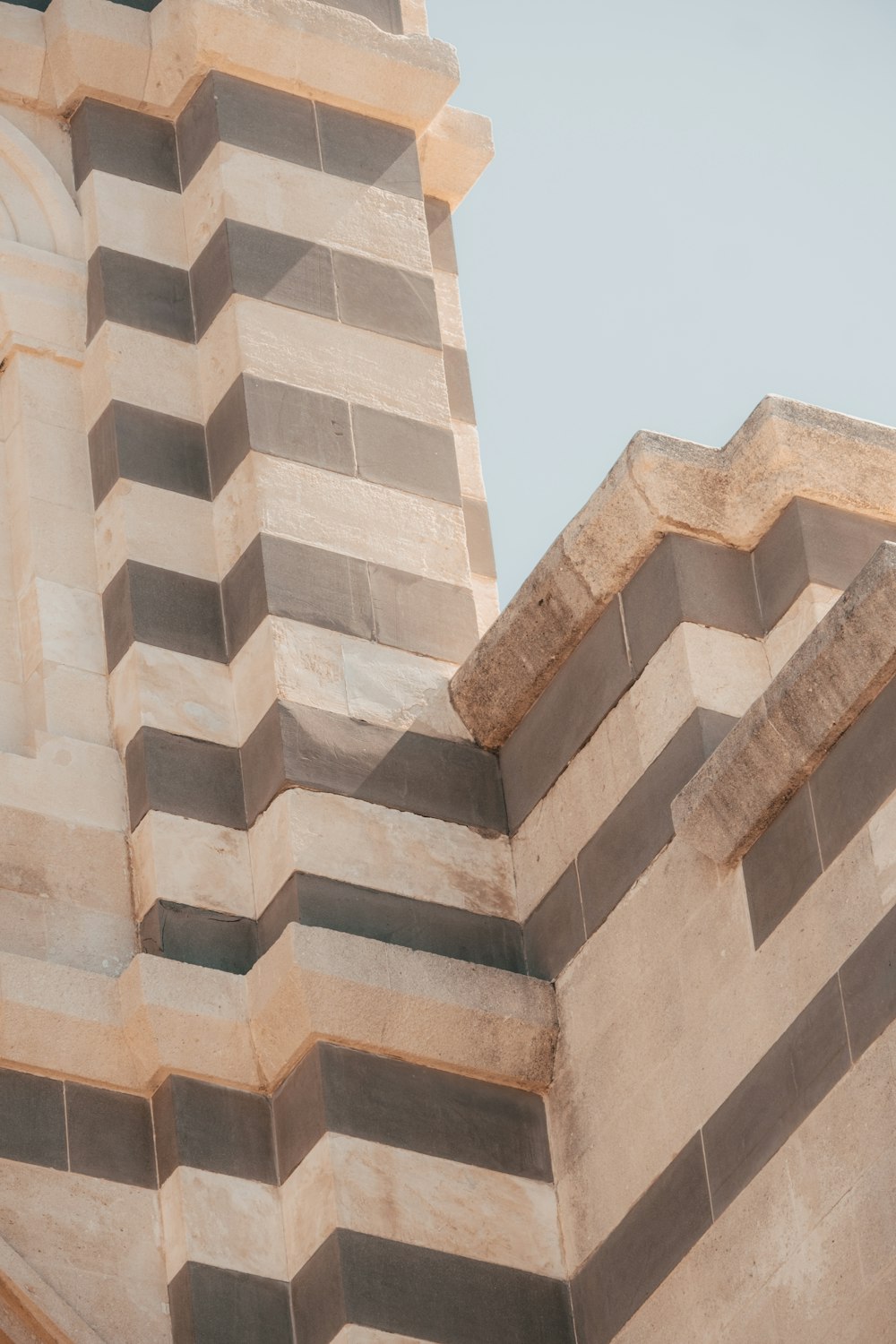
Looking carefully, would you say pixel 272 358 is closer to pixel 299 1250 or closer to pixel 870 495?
pixel 870 495

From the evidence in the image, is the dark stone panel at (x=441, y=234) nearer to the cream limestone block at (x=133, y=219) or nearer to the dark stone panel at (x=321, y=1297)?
the cream limestone block at (x=133, y=219)

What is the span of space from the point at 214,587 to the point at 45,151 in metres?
1.88

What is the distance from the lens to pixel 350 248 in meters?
8.69

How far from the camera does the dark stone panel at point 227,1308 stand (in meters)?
6.50

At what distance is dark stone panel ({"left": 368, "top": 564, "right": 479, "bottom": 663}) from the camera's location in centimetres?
789

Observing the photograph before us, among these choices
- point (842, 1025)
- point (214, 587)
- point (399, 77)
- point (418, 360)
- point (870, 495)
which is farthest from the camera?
point (399, 77)

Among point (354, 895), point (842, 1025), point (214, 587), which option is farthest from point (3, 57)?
point (842, 1025)

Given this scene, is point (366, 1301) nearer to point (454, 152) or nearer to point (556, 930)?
point (556, 930)

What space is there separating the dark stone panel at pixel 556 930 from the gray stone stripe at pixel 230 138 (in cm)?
279

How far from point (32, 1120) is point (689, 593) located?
7.23 ft

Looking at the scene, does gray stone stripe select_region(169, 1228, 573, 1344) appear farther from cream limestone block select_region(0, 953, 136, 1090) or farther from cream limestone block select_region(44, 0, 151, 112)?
cream limestone block select_region(44, 0, 151, 112)

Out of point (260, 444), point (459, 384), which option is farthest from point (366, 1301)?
point (459, 384)

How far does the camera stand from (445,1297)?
6648 mm

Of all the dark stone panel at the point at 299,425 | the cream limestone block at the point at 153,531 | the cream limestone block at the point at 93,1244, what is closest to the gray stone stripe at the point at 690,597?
A: the dark stone panel at the point at 299,425
